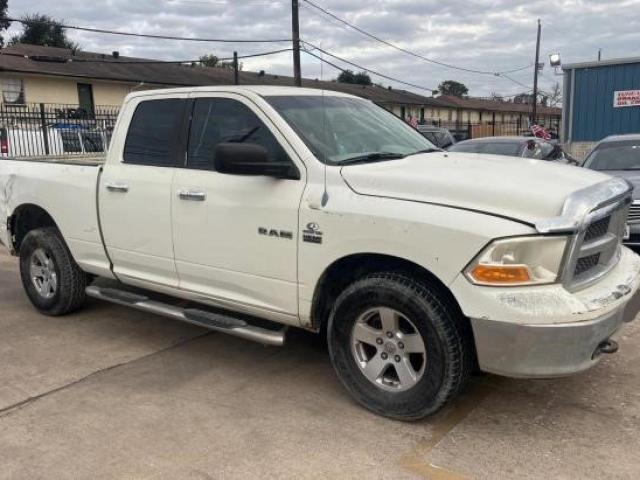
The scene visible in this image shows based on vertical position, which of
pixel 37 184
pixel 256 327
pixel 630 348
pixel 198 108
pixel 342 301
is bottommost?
pixel 630 348

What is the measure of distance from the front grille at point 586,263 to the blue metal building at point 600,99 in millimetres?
14449

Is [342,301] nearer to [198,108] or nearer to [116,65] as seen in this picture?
[198,108]

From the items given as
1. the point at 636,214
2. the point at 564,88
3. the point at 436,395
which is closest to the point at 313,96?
the point at 436,395

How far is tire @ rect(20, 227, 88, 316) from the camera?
18.2 ft

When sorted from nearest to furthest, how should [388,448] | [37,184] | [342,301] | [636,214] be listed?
[388,448], [342,301], [37,184], [636,214]

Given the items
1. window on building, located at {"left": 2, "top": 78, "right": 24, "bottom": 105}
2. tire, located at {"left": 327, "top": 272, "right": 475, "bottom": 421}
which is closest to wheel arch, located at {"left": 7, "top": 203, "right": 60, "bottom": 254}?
tire, located at {"left": 327, "top": 272, "right": 475, "bottom": 421}

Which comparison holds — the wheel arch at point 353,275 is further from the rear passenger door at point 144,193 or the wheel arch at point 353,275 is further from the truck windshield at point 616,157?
the truck windshield at point 616,157

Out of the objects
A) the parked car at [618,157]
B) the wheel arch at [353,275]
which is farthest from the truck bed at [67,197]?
the parked car at [618,157]

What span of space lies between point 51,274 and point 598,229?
14.8 ft

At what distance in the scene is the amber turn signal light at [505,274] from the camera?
10.3 feet

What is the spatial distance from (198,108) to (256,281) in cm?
137

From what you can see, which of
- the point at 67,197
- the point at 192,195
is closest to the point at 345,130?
the point at 192,195

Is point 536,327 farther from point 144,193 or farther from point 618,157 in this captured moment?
point 618,157

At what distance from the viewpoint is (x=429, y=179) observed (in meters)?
3.55
